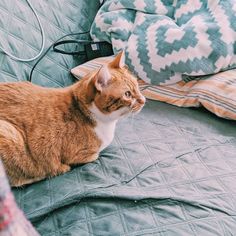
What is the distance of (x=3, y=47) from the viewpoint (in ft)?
4.04

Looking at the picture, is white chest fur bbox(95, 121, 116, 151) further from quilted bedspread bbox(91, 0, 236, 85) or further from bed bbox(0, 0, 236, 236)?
quilted bedspread bbox(91, 0, 236, 85)

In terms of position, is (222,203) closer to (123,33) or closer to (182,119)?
(182,119)

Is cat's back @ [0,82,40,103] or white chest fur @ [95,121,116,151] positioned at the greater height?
cat's back @ [0,82,40,103]

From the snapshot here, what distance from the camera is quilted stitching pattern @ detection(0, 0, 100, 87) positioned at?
4.12ft

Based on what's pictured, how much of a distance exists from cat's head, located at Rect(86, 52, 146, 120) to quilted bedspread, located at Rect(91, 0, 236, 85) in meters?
0.24

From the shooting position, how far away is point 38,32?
1.36m

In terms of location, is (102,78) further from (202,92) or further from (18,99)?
(202,92)

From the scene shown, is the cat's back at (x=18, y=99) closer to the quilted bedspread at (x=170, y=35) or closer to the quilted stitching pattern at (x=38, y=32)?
the quilted stitching pattern at (x=38, y=32)

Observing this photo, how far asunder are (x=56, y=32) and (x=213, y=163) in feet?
2.62

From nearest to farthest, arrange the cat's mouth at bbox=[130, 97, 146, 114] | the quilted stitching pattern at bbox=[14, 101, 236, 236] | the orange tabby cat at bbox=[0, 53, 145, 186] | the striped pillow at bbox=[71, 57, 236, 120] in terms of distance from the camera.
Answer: the quilted stitching pattern at bbox=[14, 101, 236, 236] < the orange tabby cat at bbox=[0, 53, 145, 186] < the cat's mouth at bbox=[130, 97, 146, 114] < the striped pillow at bbox=[71, 57, 236, 120]

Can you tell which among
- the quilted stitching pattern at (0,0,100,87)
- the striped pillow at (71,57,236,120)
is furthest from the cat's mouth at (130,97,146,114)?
the quilted stitching pattern at (0,0,100,87)

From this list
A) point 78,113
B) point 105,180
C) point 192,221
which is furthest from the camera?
point 78,113

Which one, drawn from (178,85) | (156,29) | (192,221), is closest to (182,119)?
(178,85)

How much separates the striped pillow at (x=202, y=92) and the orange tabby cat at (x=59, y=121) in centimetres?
25
